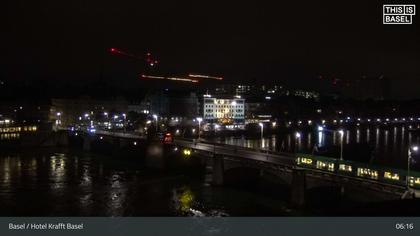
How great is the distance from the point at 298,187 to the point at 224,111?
92713 millimetres

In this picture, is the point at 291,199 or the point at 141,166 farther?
the point at 141,166

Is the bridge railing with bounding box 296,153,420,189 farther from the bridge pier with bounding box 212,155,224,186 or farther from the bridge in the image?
the bridge pier with bounding box 212,155,224,186

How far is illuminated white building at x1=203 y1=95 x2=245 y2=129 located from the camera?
11878 cm

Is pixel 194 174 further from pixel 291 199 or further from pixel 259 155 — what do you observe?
pixel 291 199

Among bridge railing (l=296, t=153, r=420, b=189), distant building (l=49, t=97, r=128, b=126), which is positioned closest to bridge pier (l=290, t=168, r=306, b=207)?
bridge railing (l=296, t=153, r=420, b=189)

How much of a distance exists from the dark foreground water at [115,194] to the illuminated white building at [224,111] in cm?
6672

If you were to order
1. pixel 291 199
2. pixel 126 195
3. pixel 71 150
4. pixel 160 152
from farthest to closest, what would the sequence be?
pixel 71 150, pixel 160 152, pixel 126 195, pixel 291 199

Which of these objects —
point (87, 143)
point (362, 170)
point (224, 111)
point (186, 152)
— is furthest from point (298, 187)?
point (224, 111)

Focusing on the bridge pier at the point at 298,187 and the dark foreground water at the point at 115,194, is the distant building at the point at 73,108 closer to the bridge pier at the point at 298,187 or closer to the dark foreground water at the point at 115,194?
the dark foreground water at the point at 115,194

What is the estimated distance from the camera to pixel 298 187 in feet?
104

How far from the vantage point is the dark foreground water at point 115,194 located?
30.8 metres

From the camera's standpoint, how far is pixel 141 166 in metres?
53.7

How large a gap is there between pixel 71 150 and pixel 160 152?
992 inches
